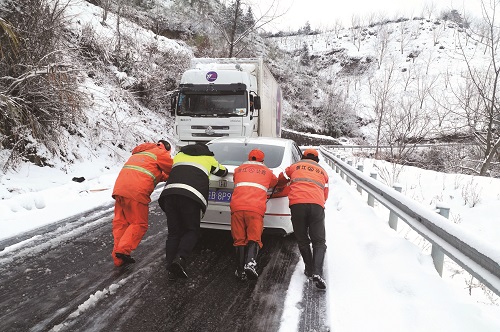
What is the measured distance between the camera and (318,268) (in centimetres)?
345

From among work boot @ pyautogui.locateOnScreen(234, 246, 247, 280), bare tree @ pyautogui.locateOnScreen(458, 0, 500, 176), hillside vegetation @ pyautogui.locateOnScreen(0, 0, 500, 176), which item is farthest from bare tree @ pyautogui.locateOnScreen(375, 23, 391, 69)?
work boot @ pyautogui.locateOnScreen(234, 246, 247, 280)

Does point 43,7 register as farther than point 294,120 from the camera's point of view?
No

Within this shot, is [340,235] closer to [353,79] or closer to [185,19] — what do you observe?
[185,19]

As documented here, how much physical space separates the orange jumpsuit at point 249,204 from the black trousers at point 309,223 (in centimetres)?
40

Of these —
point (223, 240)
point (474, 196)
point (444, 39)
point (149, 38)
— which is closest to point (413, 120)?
point (474, 196)

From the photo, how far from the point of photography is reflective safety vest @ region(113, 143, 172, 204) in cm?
377

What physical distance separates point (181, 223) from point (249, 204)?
790mm

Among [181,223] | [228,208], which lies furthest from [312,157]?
[181,223]

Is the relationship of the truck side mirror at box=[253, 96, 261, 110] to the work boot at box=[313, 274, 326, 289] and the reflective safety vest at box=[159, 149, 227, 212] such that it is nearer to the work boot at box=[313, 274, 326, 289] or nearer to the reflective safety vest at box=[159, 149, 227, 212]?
the reflective safety vest at box=[159, 149, 227, 212]

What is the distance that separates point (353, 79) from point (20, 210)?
74.3 meters

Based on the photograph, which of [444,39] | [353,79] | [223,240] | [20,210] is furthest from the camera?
[444,39]

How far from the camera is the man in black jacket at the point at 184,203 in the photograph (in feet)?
11.7

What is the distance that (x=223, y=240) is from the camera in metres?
4.84

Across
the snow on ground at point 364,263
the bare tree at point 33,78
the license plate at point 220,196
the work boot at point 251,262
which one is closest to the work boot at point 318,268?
the snow on ground at point 364,263
